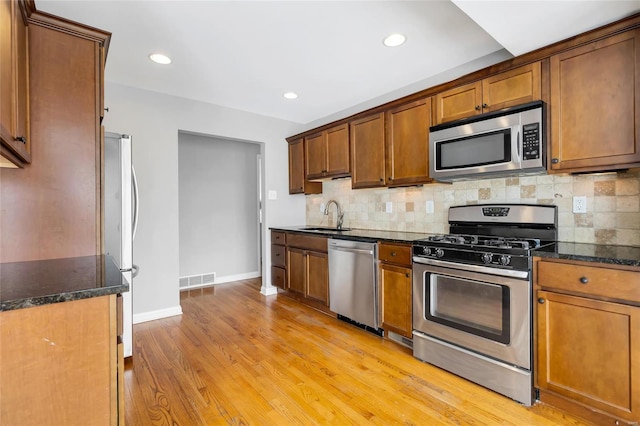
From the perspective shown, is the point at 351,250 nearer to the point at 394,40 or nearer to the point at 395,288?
the point at 395,288

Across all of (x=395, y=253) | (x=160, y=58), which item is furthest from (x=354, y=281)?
(x=160, y=58)

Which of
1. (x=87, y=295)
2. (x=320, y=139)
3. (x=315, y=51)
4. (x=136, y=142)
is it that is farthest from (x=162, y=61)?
(x=87, y=295)

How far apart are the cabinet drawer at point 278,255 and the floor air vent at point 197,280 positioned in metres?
1.19

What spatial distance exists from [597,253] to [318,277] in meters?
2.41

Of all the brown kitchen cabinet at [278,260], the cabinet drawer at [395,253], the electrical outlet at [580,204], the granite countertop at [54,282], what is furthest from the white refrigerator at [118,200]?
the electrical outlet at [580,204]

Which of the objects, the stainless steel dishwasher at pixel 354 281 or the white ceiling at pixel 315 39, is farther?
the stainless steel dishwasher at pixel 354 281

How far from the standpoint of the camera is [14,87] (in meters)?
1.38

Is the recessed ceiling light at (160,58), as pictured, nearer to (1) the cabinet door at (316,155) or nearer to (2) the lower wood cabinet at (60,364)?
(1) the cabinet door at (316,155)

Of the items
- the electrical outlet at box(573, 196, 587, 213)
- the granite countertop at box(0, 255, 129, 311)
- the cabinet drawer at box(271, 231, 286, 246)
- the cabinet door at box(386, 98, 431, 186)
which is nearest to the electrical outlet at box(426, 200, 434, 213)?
the cabinet door at box(386, 98, 431, 186)

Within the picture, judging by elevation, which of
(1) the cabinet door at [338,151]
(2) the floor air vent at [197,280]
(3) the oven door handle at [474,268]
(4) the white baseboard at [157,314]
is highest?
(1) the cabinet door at [338,151]

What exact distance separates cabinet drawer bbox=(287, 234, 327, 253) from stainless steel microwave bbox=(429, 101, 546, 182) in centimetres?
138

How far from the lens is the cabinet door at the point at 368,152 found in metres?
3.16

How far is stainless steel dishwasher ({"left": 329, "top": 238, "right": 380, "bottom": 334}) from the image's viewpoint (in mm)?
2840

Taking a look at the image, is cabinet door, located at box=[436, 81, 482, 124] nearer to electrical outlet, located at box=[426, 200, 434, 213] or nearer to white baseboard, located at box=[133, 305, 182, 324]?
electrical outlet, located at box=[426, 200, 434, 213]
